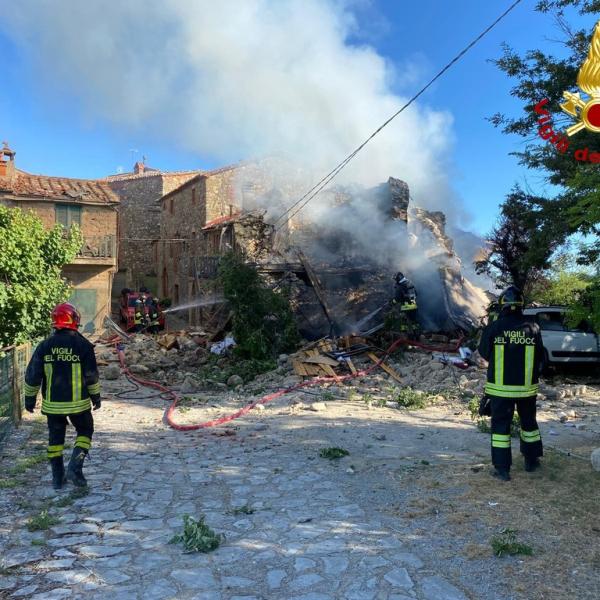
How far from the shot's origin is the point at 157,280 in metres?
34.3

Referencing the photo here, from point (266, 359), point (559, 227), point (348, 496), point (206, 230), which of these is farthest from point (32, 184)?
point (348, 496)

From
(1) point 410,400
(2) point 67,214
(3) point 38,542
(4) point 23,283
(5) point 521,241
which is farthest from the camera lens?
(2) point 67,214

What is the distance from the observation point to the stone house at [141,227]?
3444 centimetres

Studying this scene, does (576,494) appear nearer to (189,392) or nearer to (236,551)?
(236,551)

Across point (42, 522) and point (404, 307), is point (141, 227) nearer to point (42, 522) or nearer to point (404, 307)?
point (404, 307)

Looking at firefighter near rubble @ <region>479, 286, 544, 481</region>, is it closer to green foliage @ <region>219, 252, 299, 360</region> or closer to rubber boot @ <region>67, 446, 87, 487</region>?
rubber boot @ <region>67, 446, 87, 487</region>

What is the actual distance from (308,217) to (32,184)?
1257 cm

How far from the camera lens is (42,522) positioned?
418cm

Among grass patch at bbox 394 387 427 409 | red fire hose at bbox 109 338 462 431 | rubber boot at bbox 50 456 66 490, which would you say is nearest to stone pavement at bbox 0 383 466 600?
rubber boot at bbox 50 456 66 490

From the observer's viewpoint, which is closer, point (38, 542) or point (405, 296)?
point (38, 542)

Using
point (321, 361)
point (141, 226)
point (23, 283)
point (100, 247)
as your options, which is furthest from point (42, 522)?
point (141, 226)

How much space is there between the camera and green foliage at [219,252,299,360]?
13383 mm

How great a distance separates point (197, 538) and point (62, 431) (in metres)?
2.12

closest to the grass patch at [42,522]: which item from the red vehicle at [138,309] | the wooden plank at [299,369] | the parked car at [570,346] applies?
the wooden plank at [299,369]
